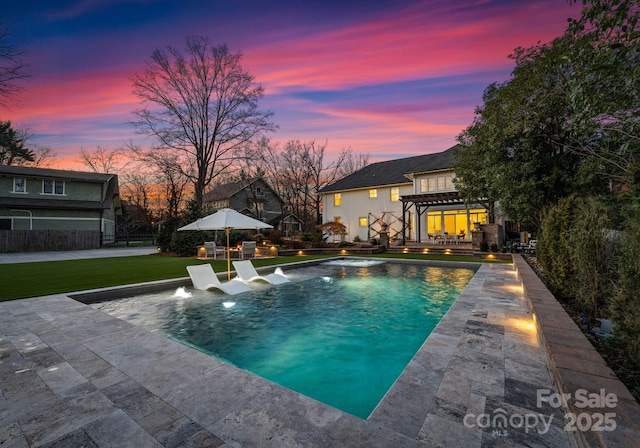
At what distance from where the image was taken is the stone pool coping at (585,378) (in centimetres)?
167

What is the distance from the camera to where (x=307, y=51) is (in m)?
13.5

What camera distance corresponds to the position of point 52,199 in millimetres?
25172

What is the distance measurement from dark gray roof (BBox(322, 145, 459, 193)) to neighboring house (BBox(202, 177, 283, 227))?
41.0 feet

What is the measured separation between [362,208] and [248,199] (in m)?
18.6


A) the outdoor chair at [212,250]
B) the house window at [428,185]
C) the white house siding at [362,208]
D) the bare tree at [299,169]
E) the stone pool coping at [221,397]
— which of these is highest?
the bare tree at [299,169]

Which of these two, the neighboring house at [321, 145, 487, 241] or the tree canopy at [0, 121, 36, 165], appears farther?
the tree canopy at [0, 121, 36, 165]

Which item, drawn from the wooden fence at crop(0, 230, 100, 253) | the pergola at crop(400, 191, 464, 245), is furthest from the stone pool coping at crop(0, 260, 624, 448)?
the wooden fence at crop(0, 230, 100, 253)

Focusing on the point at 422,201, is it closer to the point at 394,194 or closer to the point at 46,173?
the point at 394,194

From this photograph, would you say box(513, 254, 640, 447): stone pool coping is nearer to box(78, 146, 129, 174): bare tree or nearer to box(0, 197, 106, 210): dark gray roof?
box(0, 197, 106, 210): dark gray roof

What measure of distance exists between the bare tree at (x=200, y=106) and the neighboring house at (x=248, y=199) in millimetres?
12533

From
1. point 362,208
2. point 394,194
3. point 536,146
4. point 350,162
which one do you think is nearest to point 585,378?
point 536,146

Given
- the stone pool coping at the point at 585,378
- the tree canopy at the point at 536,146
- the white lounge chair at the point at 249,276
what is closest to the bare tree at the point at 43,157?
the white lounge chair at the point at 249,276

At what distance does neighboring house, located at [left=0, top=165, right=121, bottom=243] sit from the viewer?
23.3 m

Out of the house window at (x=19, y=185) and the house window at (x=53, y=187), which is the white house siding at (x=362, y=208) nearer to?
the house window at (x=53, y=187)
